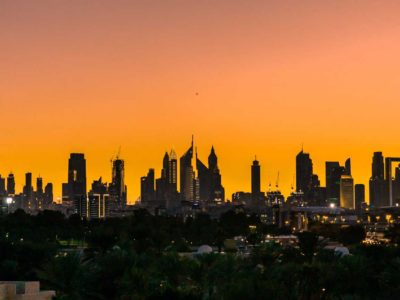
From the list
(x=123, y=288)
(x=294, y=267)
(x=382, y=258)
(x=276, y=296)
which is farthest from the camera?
(x=382, y=258)

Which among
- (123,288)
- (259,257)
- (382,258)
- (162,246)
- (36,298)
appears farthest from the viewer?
(162,246)

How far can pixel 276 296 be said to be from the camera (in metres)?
30.9

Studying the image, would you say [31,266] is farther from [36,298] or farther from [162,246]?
[162,246]

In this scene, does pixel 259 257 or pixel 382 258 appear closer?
pixel 382 258

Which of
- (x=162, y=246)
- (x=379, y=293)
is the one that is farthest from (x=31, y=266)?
(x=162, y=246)

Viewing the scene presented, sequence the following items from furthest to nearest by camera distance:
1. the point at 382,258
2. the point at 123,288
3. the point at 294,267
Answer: the point at 382,258, the point at 294,267, the point at 123,288

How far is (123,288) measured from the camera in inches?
1375

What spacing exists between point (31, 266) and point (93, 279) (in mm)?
10224

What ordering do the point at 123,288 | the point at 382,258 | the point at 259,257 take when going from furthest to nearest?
the point at 259,257
the point at 382,258
the point at 123,288

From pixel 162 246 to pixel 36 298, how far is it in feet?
127

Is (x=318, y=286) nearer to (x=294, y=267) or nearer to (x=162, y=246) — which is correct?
(x=294, y=267)

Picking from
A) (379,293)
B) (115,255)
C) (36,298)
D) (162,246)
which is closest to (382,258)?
(379,293)

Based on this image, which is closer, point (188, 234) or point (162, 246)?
point (162, 246)

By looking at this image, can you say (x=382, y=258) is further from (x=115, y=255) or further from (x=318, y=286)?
(x=115, y=255)
